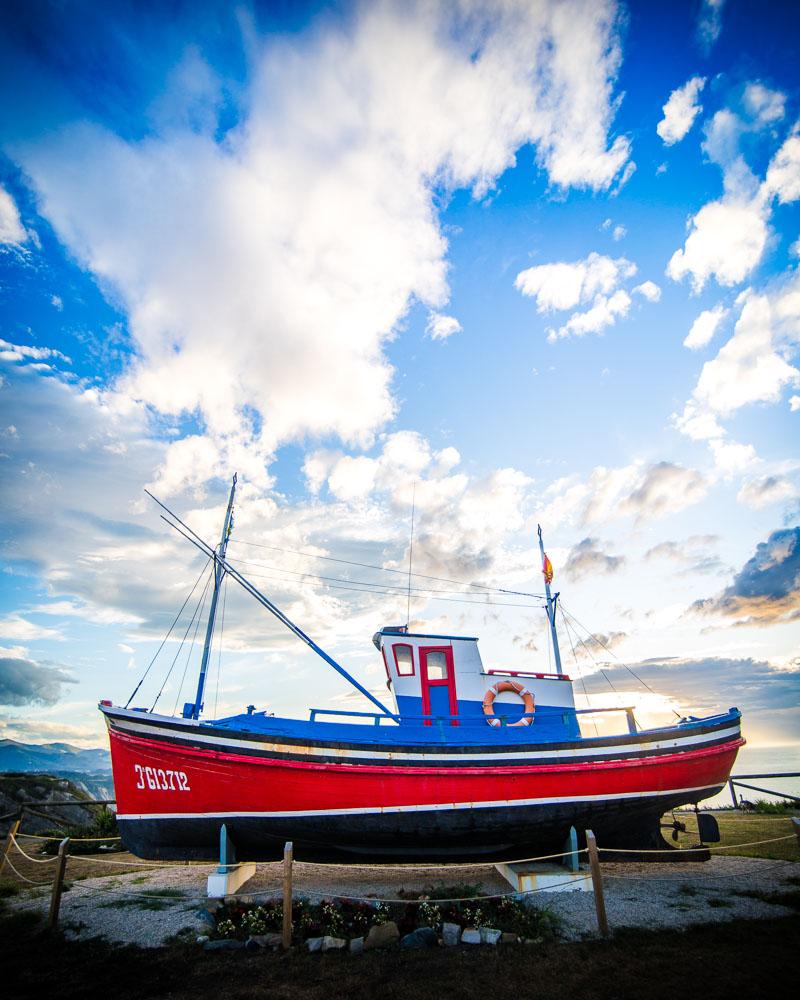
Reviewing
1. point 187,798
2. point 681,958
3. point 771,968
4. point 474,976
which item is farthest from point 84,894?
point 771,968

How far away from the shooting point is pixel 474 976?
6.54m

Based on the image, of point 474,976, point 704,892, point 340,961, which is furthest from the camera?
point 704,892

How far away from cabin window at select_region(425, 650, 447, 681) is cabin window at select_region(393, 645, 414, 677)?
499 mm

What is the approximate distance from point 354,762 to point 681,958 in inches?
258

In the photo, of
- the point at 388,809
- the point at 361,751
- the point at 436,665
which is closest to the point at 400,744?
the point at 361,751

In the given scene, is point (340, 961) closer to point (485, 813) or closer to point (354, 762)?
point (354, 762)

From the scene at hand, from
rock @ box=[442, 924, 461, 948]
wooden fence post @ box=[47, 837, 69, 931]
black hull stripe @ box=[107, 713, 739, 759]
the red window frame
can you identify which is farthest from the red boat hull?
the red window frame

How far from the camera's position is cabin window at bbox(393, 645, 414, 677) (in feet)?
47.8

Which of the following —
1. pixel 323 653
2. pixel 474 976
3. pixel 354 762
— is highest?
pixel 323 653

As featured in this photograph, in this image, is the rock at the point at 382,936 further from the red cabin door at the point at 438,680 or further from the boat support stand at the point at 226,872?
the red cabin door at the point at 438,680

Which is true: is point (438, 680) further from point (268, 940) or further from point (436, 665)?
point (268, 940)

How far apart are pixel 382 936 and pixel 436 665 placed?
24.1ft

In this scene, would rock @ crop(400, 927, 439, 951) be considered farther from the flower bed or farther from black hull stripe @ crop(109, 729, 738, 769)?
black hull stripe @ crop(109, 729, 738, 769)

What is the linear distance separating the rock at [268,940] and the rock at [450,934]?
2639 mm
